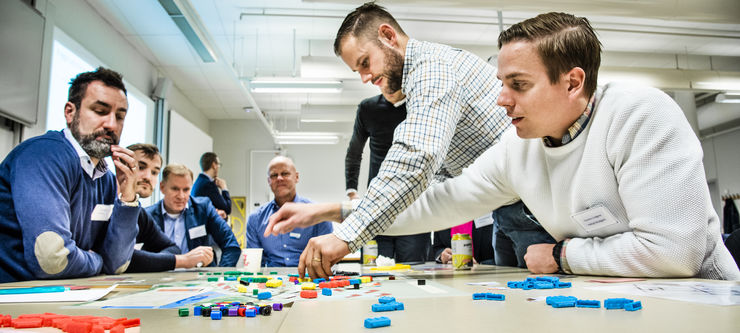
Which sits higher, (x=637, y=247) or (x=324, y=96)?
(x=324, y=96)

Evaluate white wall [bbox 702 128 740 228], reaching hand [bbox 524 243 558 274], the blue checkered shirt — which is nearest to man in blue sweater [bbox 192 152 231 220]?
the blue checkered shirt

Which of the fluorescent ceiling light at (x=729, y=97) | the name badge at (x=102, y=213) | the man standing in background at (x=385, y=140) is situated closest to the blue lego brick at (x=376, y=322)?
the name badge at (x=102, y=213)

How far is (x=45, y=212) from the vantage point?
1.42 m

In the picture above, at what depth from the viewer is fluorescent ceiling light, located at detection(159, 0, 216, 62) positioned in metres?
3.47

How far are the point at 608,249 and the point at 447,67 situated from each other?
2.31 feet

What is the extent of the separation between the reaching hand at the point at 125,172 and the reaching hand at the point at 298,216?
0.76 m

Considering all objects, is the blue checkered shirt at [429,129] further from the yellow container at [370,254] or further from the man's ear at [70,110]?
the man's ear at [70,110]

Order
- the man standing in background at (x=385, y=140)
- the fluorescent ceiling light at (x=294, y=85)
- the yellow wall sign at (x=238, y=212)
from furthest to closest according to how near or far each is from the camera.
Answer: the yellow wall sign at (x=238, y=212) < the fluorescent ceiling light at (x=294, y=85) < the man standing in background at (x=385, y=140)

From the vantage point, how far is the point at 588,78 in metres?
1.09

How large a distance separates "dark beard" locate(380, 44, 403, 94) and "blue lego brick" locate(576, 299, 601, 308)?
3.99 feet

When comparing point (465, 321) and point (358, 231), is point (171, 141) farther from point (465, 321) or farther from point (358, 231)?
point (465, 321)

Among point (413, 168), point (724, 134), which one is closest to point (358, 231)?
point (413, 168)

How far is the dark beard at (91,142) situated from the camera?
1.74 metres

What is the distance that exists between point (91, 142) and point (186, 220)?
1.74m
